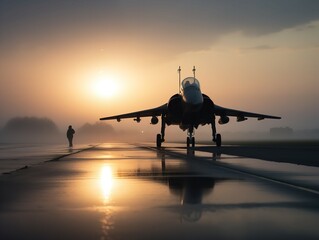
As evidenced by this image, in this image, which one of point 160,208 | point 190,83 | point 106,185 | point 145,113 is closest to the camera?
point 160,208

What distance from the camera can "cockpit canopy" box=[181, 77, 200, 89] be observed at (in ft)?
102

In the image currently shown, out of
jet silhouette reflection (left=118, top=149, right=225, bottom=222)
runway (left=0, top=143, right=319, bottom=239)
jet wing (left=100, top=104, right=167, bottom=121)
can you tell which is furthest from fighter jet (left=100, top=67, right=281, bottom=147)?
runway (left=0, top=143, right=319, bottom=239)

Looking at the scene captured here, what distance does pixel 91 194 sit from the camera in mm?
8281

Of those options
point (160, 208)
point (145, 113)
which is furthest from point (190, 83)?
point (160, 208)

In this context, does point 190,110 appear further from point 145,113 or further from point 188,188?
point 188,188

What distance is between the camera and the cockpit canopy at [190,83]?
31.1 m

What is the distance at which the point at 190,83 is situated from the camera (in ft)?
103

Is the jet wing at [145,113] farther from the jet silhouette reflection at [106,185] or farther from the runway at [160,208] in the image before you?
the runway at [160,208]

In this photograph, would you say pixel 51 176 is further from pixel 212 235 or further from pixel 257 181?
pixel 212 235

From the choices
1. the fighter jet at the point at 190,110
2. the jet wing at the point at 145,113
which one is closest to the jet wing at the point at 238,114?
the fighter jet at the point at 190,110

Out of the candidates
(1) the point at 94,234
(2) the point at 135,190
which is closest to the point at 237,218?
(1) the point at 94,234

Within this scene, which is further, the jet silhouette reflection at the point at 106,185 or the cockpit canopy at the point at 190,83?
the cockpit canopy at the point at 190,83

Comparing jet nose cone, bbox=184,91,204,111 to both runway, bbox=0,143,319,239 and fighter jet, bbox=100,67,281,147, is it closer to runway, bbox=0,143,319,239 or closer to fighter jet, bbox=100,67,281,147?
fighter jet, bbox=100,67,281,147

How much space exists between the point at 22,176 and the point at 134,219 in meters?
7.05
